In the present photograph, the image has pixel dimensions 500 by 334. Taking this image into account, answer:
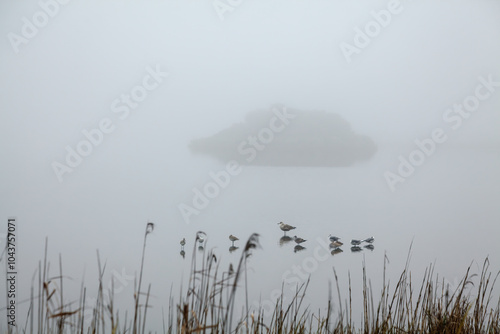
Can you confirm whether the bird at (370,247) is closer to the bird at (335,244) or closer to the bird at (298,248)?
the bird at (335,244)

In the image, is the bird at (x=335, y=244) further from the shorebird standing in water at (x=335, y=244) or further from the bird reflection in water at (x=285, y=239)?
the bird reflection in water at (x=285, y=239)

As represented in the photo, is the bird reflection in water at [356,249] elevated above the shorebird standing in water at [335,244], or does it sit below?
below

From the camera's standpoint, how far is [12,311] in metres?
3.22

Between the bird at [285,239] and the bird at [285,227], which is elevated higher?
the bird at [285,227]

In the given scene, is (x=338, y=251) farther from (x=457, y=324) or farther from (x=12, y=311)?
(x=12, y=311)

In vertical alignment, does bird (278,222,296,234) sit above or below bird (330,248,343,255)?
above

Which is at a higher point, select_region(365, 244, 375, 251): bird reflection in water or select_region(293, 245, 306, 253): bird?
select_region(365, 244, 375, 251): bird reflection in water

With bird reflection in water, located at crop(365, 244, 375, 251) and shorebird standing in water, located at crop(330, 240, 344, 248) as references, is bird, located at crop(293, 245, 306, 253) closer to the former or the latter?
shorebird standing in water, located at crop(330, 240, 344, 248)

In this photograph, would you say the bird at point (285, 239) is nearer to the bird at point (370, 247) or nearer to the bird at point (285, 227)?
the bird at point (285, 227)

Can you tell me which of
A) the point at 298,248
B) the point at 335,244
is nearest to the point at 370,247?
the point at 335,244

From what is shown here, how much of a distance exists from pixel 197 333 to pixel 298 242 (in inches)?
63.9

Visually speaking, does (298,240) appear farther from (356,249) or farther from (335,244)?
(356,249)

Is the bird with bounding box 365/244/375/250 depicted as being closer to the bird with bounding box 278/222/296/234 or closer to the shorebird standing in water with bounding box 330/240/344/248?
the shorebird standing in water with bounding box 330/240/344/248

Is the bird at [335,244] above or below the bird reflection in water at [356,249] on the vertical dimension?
above
